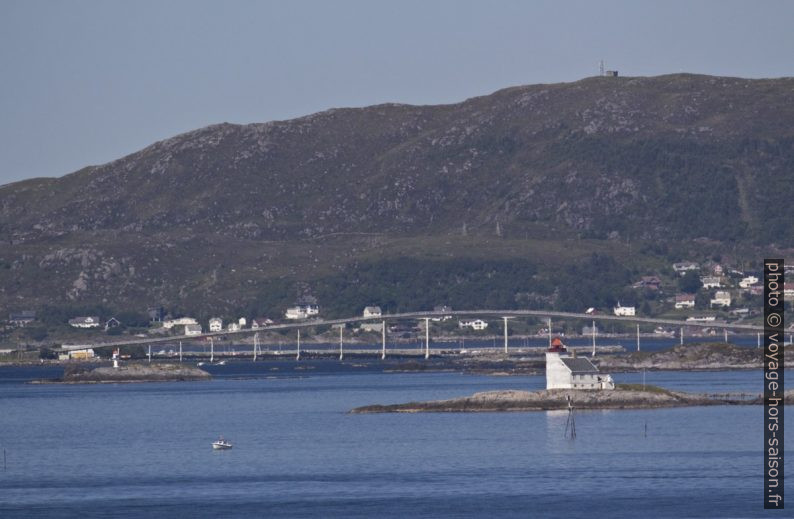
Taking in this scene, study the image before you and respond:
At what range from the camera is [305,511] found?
71062 mm

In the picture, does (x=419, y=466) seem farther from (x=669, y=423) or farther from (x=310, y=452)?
(x=669, y=423)

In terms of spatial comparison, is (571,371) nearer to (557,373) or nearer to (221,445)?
(557,373)

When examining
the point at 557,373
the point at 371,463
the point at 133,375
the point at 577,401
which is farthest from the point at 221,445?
the point at 133,375

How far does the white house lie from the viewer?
380 ft

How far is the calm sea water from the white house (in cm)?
441

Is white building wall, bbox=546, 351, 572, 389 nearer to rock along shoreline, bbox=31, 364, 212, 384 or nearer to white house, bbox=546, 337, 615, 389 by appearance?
white house, bbox=546, 337, 615, 389

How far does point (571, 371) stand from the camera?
4587 inches

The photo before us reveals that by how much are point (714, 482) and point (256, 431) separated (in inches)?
1533

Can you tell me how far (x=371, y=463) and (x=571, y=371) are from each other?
31834 mm

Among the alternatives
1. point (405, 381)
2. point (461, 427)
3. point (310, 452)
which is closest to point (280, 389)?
point (405, 381)

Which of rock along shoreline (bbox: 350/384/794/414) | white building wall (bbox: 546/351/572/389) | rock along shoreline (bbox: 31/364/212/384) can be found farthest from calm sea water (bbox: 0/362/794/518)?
rock along shoreline (bbox: 31/364/212/384)

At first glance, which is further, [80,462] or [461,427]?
[461,427]

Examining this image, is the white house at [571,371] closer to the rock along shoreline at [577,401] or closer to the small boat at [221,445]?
the rock along shoreline at [577,401]

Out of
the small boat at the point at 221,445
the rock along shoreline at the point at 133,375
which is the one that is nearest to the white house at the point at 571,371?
the small boat at the point at 221,445
